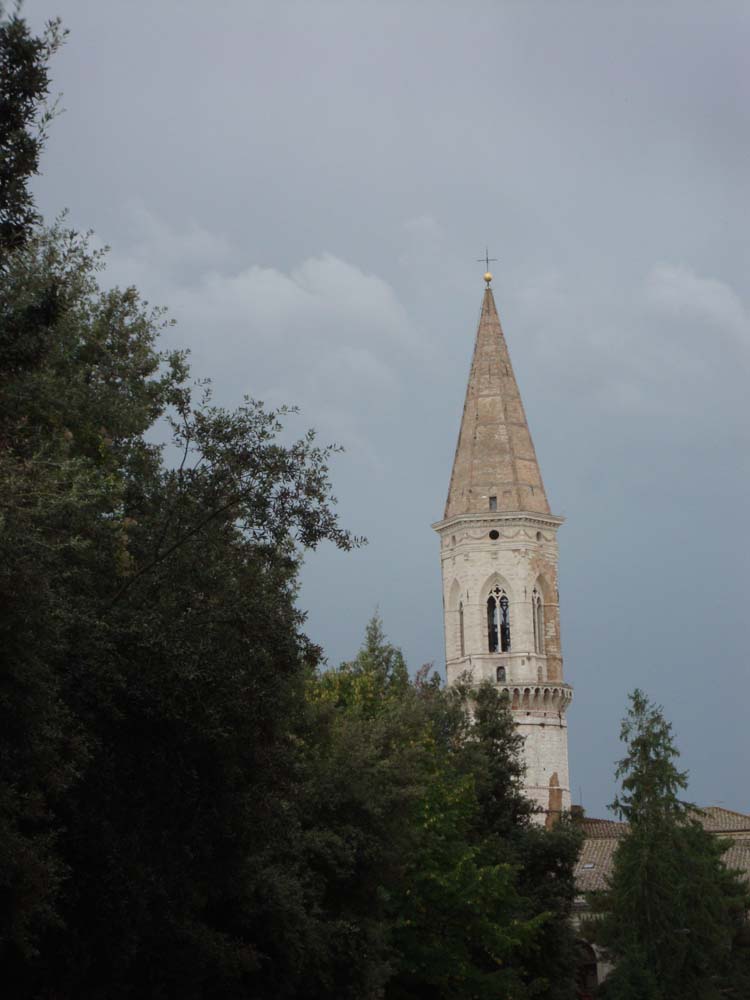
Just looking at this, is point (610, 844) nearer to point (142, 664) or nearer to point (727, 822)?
point (727, 822)

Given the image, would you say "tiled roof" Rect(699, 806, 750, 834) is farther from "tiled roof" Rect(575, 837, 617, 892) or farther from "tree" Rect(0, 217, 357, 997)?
"tree" Rect(0, 217, 357, 997)

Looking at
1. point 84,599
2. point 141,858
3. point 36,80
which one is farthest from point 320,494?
point 36,80

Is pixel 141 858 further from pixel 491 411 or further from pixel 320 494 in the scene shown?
pixel 491 411

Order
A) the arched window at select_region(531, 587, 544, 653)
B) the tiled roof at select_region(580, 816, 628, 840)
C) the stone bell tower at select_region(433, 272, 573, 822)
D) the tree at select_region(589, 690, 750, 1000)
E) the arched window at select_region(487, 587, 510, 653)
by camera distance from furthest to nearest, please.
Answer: the arched window at select_region(531, 587, 544, 653)
the arched window at select_region(487, 587, 510, 653)
the stone bell tower at select_region(433, 272, 573, 822)
the tiled roof at select_region(580, 816, 628, 840)
the tree at select_region(589, 690, 750, 1000)

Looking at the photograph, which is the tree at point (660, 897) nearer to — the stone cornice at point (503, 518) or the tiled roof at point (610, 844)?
the tiled roof at point (610, 844)

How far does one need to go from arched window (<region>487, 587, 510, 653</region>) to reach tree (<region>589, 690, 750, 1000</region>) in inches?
1503

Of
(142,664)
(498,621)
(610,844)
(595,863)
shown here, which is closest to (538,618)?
(498,621)

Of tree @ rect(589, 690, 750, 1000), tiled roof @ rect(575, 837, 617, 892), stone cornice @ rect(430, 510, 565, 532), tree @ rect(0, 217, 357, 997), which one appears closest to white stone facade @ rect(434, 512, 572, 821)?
stone cornice @ rect(430, 510, 565, 532)

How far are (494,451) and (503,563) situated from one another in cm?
650

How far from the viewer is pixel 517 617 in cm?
9250

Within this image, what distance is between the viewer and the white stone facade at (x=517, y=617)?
9094 cm

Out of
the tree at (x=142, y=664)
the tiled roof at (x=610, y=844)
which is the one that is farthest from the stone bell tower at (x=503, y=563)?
the tree at (x=142, y=664)

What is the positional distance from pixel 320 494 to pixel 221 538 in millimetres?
1515

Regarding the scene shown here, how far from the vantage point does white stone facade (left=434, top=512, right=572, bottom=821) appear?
90.9m
